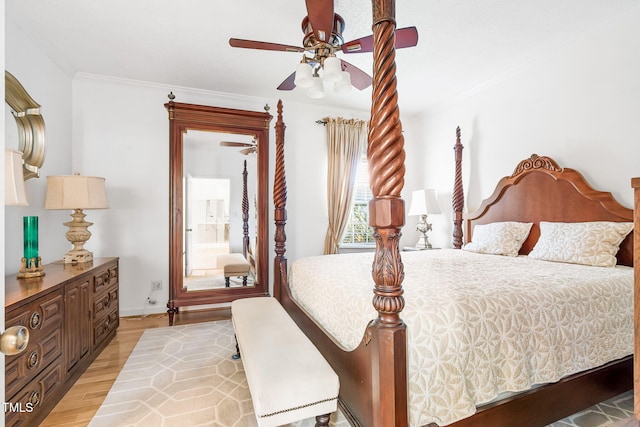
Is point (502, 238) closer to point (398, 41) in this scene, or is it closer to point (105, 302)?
point (398, 41)

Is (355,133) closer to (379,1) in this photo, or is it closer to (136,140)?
(136,140)

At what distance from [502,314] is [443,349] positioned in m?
0.37

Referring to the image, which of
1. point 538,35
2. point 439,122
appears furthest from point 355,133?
point 538,35

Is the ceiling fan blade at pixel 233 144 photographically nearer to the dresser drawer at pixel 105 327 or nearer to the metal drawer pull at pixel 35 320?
the dresser drawer at pixel 105 327

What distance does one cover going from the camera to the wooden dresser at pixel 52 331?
153 cm

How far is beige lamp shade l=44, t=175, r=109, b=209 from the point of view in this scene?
2.52 meters

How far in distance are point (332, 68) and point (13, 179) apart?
1.79 m

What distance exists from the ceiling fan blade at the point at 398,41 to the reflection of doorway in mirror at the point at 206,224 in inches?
82.8

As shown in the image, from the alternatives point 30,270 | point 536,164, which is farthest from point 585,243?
point 30,270

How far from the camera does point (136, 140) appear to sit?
3.53m

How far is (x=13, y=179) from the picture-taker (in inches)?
55.8

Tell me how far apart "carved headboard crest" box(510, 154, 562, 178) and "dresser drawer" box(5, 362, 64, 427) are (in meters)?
4.20

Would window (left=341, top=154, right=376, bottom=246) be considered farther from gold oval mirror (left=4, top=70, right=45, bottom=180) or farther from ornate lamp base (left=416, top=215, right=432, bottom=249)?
gold oval mirror (left=4, top=70, right=45, bottom=180)

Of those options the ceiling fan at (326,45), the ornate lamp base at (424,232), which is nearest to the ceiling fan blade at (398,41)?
the ceiling fan at (326,45)
